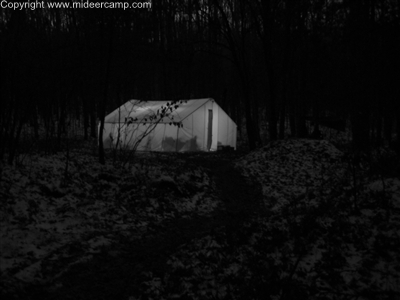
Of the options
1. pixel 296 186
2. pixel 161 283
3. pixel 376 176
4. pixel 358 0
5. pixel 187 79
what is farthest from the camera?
pixel 187 79

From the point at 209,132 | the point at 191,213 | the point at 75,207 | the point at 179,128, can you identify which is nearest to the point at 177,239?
the point at 191,213

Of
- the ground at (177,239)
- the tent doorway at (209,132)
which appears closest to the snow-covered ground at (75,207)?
the ground at (177,239)

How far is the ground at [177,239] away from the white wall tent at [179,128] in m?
8.76

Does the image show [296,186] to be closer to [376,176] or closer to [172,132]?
[376,176]

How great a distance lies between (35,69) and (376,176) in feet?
31.0

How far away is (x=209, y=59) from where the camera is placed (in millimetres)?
29391

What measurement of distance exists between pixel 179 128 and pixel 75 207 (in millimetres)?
11762

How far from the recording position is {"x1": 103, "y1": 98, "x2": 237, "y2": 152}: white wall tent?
1820 cm

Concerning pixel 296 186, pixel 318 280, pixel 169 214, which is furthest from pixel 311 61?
pixel 318 280

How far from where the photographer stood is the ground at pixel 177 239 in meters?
3.81

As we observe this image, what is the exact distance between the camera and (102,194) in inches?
313

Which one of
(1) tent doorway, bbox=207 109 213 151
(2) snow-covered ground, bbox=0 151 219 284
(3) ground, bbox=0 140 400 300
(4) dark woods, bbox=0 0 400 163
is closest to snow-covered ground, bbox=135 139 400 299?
(3) ground, bbox=0 140 400 300

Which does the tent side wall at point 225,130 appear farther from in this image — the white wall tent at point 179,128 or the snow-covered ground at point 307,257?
the snow-covered ground at point 307,257

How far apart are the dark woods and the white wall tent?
7.42 ft
